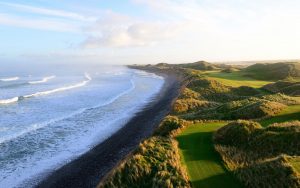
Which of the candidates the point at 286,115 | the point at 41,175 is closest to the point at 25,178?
the point at 41,175

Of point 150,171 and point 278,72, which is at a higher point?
point 150,171

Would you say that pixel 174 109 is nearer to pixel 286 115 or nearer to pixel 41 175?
pixel 286 115

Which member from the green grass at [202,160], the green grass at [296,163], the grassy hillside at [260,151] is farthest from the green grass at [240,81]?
the green grass at [296,163]

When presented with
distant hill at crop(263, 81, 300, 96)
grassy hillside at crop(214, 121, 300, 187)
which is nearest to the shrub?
grassy hillside at crop(214, 121, 300, 187)

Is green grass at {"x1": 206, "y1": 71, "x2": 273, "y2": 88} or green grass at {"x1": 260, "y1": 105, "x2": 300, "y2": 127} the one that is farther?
green grass at {"x1": 206, "y1": 71, "x2": 273, "y2": 88}

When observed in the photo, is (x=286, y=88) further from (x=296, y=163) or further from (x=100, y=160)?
(x=296, y=163)

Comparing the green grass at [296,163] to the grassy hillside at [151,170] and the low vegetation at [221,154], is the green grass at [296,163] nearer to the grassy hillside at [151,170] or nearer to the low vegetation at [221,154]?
the low vegetation at [221,154]

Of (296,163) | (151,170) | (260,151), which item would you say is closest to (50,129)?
(151,170)

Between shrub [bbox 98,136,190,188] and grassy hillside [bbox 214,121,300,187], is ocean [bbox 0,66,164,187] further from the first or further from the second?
grassy hillside [bbox 214,121,300,187]

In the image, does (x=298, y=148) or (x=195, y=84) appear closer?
(x=298, y=148)
